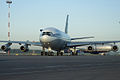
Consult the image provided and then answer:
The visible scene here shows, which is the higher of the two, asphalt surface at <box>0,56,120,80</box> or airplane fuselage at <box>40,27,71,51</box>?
airplane fuselage at <box>40,27,71,51</box>

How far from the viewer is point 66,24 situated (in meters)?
74.2

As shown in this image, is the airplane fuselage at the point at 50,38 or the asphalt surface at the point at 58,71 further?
the airplane fuselage at the point at 50,38

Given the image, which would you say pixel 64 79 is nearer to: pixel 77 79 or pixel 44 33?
pixel 77 79

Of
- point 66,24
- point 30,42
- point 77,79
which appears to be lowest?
point 77,79

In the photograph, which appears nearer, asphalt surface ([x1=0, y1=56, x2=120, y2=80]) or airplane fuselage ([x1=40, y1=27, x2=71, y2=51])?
asphalt surface ([x1=0, y1=56, x2=120, y2=80])

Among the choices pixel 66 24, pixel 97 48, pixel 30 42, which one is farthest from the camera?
pixel 97 48

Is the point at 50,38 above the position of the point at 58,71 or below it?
above

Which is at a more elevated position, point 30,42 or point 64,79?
point 30,42

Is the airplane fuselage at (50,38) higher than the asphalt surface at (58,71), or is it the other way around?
the airplane fuselage at (50,38)

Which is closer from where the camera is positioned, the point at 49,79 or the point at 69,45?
the point at 49,79

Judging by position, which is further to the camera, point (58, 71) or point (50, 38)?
point (50, 38)

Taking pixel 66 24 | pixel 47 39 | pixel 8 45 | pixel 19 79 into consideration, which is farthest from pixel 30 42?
pixel 19 79

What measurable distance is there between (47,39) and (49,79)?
1348 inches

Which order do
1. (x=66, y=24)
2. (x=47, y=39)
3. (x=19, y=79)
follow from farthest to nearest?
(x=66, y=24), (x=47, y=39), (x=19, y=79)
